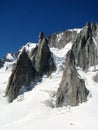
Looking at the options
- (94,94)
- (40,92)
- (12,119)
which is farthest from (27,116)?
(94,94)

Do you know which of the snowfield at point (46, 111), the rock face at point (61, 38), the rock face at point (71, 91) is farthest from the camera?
the rock face at point (61, 38)

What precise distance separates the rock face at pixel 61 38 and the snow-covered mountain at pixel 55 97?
390 centimetres

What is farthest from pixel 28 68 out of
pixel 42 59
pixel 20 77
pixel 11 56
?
pixel 11 56

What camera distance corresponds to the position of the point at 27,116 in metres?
59.2

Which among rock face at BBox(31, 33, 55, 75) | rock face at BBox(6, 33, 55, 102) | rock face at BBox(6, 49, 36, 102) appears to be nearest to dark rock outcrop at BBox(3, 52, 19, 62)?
rock face at BBox(6, 33, 55, 102)

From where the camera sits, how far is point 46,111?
2432 inches

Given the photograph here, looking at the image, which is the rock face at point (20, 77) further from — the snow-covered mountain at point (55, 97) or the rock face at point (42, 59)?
the rock face at point (42, 59)

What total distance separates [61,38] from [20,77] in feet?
163

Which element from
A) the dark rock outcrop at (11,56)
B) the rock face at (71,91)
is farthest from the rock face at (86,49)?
the dark rock outcrop at (11,56)

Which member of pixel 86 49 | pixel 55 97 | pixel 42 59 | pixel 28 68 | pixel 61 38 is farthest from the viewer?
pixel 61 38

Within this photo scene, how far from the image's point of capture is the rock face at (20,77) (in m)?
71.7

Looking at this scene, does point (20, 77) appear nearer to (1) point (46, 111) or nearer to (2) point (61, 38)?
(1) point (46, 111)

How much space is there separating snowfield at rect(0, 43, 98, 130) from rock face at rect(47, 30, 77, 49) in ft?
112

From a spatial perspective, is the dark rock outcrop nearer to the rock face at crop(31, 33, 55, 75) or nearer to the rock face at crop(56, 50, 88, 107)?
the rock face at crop(31, 33, 55, 75)
